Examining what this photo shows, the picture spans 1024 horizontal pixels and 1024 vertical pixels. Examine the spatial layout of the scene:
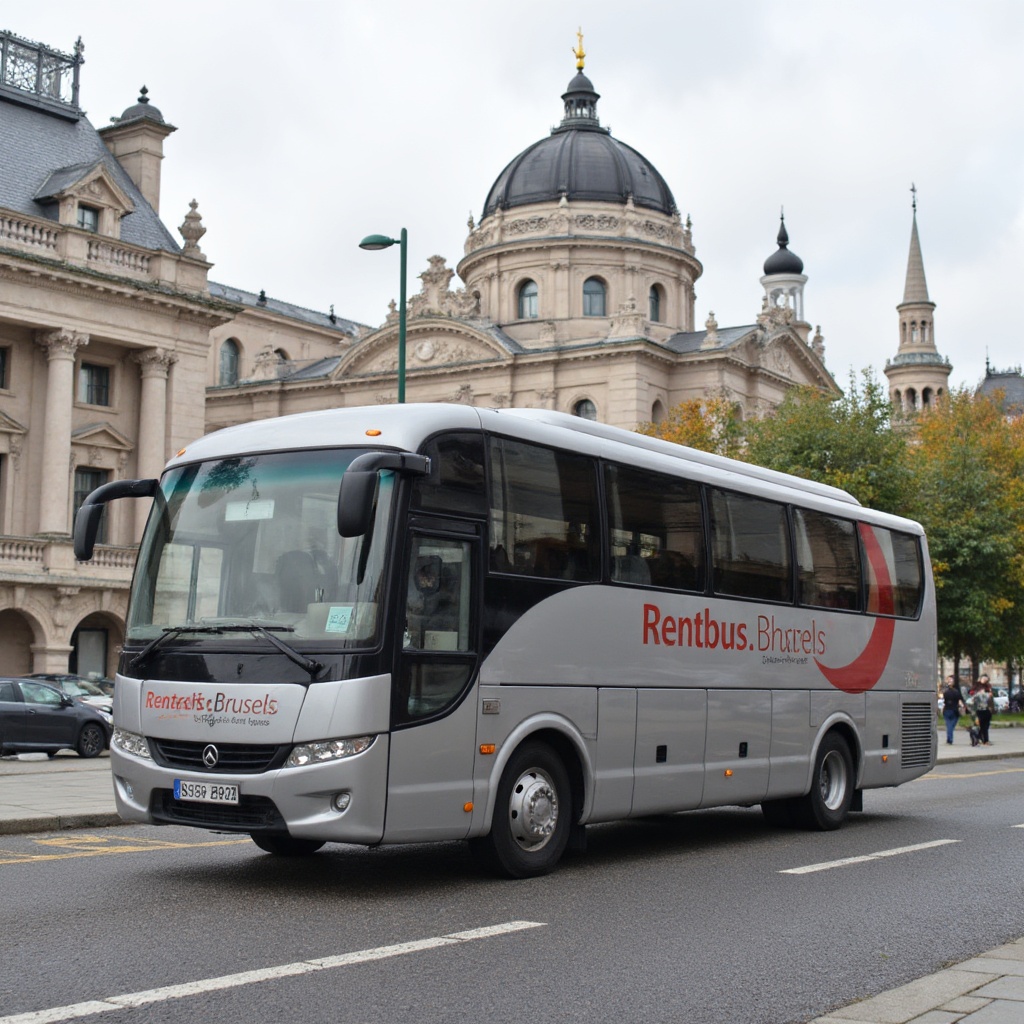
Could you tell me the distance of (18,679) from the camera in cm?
2497

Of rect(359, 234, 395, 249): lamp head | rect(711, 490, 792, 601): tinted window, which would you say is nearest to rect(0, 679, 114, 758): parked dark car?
rect(359, 234, 395, 249): lamp head

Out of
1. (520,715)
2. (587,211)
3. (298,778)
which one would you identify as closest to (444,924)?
(298,778)

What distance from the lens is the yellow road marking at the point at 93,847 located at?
435 inches

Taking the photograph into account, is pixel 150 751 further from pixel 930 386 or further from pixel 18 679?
pixel 930 386

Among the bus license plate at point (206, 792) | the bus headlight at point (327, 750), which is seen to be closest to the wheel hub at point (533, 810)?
the bus headlight at point (327, 750)

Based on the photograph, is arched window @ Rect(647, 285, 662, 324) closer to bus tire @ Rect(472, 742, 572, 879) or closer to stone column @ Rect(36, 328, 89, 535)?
stone column @ Rect(36, 328, 89, 535)

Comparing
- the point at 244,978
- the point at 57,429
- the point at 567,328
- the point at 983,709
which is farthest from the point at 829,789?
the point at 567,328

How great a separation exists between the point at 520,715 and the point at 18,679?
57.0 feet

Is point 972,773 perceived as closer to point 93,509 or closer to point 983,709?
point 983,709

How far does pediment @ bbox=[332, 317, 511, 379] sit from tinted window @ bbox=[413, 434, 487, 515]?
62.4 meters

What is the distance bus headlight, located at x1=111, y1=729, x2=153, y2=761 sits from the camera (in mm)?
9547

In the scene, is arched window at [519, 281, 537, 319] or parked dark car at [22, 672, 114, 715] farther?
arched window at [519, 281, 537, 319]

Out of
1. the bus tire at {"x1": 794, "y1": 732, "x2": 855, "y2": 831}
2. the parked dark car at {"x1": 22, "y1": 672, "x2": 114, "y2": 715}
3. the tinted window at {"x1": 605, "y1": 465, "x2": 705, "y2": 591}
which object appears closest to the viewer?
the tinted window at {"x1": 605, "y1": 465, "x2": 705, "y2": 591}

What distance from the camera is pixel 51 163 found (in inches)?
1601
